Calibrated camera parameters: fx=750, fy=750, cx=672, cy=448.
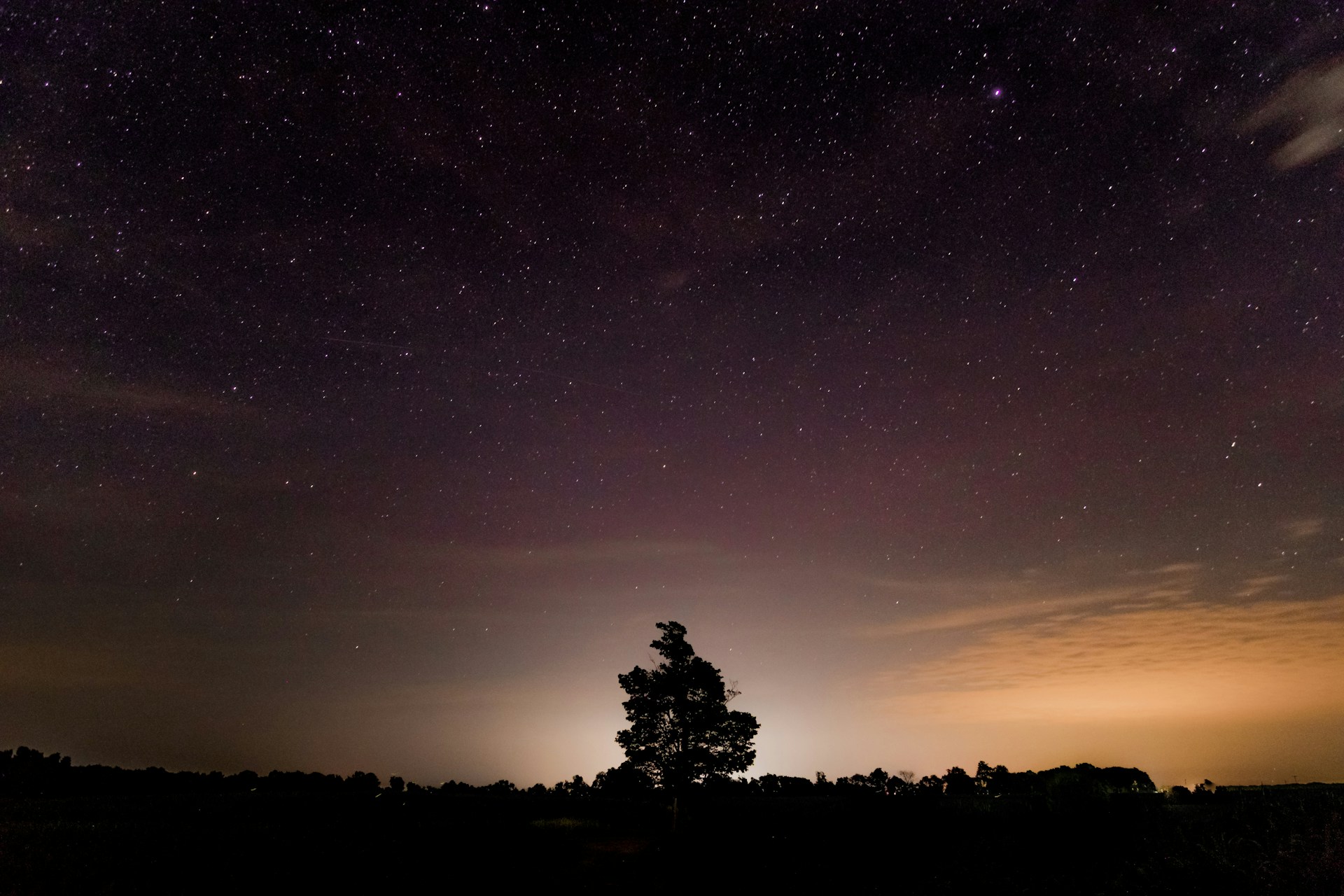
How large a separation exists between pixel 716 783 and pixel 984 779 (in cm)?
7085

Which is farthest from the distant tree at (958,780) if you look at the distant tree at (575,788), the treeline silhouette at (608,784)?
the distant tree at (575,788)

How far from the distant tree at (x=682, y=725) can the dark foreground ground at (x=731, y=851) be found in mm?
3659

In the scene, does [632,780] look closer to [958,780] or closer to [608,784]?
[608,784]

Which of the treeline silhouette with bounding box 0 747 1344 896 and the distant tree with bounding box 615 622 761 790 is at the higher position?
the distant tree with bounding box 615 622 761 790

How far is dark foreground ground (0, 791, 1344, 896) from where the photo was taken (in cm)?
1438

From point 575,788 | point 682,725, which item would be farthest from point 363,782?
point 682,725

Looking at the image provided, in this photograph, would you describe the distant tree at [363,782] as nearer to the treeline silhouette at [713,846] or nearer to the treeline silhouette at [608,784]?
the treeline silhouette at [608,784]

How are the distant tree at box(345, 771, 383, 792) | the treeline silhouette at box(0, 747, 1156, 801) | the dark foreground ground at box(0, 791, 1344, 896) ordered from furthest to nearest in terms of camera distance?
the distant tree at box(345, 771, 383, 792) → the treeline silhouette at box(0, 747, 1156, 801) → the dark foreground ground at box(0, 791, 1344, 896)

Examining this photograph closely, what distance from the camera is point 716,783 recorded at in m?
36.6

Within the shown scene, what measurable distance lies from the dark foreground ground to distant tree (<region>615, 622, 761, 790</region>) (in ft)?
12.0

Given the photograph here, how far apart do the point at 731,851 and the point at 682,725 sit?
1375 centimetres

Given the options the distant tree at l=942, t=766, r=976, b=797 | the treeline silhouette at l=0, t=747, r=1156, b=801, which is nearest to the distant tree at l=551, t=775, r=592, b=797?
the treeline silhouette at l=0, t=747, r=1156, b=801

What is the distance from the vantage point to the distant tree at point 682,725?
119 ft

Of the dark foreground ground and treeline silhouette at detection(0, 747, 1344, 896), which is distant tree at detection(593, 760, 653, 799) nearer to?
treeline silhouette at detection(0, 747, 1344, 896)
